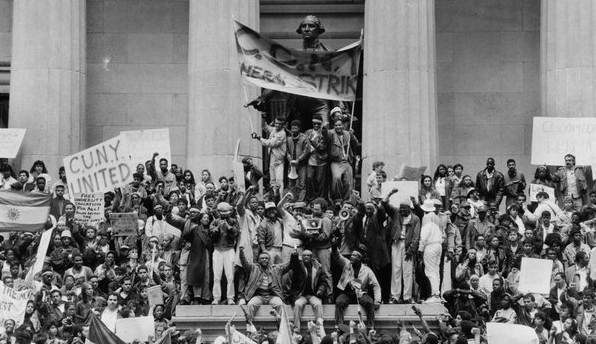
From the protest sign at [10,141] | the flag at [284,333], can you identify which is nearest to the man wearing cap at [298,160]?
the flag at [284,333]

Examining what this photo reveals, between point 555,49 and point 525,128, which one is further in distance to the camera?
point 525,128

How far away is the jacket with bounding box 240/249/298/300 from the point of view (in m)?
45.2

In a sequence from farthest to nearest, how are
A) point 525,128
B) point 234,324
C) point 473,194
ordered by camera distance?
point 525,128 → point 473,194 → point 234,324

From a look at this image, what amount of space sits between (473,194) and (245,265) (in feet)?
30.1

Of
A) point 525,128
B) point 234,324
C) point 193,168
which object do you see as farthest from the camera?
point 525,128

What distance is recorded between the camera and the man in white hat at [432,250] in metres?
46.0

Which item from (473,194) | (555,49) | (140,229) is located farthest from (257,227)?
(555,49)

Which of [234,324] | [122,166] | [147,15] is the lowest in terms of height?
[234,324]

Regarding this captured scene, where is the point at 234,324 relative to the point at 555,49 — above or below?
below

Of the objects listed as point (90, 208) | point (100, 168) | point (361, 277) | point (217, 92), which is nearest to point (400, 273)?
point (361, 277)

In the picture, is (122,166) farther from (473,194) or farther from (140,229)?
(473,194)

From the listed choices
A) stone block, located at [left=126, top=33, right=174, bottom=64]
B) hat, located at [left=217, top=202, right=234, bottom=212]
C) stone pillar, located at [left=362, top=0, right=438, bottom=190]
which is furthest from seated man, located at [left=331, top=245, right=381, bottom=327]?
stone block, located at [left=126, top=33, right=174, bottom=64]

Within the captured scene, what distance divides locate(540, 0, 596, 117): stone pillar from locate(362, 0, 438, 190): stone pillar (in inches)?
128

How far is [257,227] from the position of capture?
1816 inches
